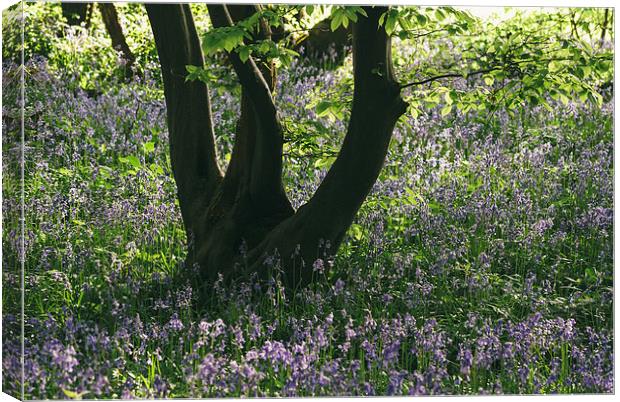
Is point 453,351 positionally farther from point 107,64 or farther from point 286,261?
point 107,64

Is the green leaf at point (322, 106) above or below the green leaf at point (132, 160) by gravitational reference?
above

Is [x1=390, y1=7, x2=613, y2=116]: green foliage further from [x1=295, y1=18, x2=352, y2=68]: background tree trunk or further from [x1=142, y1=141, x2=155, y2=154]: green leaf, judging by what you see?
[x1=295, y1=18, x2=352, y2=68]: background tree trunk

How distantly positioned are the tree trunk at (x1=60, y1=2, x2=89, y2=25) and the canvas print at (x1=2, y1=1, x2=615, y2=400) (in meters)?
2.53

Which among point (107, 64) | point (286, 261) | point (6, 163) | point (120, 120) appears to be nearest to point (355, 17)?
point (286, 261)

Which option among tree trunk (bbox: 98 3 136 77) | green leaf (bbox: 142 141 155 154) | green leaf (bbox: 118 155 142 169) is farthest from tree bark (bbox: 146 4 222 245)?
tree trunk (bbox: 98 3 136 77)

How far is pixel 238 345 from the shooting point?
15.2 ft

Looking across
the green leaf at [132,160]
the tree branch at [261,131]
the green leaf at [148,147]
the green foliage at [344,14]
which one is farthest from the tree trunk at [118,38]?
the green foliage at [344,14]

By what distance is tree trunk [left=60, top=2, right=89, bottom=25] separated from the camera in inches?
356

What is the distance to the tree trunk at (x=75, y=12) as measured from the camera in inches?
356

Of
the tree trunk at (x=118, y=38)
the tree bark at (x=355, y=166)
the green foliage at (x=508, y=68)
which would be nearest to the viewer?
the green foliage at (x=508, y=68)

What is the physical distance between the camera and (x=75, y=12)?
30.7ft

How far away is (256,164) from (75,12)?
4831mm

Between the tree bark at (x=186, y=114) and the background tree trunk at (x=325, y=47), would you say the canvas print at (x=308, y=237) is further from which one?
the background tree trunk at (x=325, y=47)

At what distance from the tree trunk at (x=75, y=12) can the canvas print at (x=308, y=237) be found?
2.53 metres
